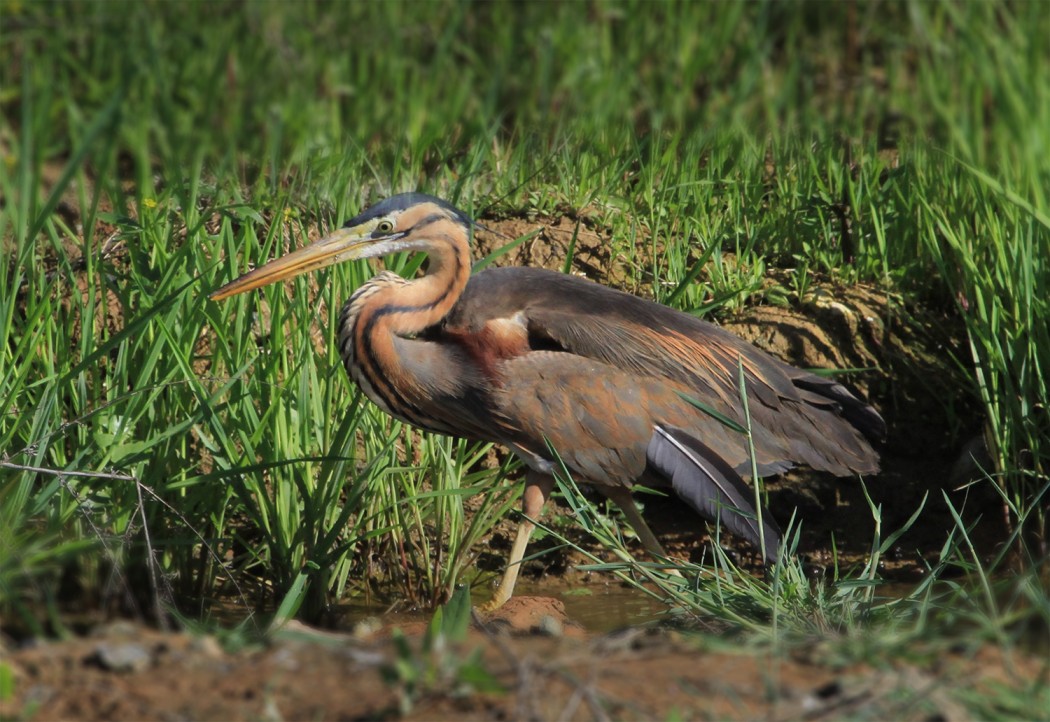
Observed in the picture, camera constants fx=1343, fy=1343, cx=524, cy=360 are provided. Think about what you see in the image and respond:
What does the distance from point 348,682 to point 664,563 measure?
1541mm

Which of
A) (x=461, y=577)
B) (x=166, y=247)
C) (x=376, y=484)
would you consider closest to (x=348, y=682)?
(x=376, y=484)

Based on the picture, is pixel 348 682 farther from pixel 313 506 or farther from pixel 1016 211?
pixel 1016 211

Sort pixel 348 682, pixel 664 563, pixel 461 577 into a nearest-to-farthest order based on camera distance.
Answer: pixel 348 682, pixel 664 563, pixel 461 577

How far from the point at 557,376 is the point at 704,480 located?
553 mm

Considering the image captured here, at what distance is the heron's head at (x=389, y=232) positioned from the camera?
4.25m

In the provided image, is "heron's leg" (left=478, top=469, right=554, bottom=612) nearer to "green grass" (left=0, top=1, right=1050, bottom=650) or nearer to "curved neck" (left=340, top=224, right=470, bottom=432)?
"green grass" (left=0, top=1, right=1050, bottom=650)

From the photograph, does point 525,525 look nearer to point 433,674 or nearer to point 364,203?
point 364,203

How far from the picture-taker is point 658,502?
16.8 feet

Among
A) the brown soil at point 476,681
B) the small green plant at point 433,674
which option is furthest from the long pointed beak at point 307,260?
the small green plant at point 433,674

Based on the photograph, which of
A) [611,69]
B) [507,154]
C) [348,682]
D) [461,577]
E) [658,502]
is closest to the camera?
[348,682]

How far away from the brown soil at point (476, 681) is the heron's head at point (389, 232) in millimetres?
2025

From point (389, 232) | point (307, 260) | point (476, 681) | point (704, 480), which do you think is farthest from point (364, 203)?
point (476, 681)

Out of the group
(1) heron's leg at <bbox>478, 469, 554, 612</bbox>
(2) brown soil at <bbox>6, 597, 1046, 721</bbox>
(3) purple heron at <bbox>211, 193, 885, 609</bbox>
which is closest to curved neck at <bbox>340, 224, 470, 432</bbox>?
(3) purple heron at <bbox>211, 193, 885, 609</bbox>

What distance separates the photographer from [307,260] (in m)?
4.20
